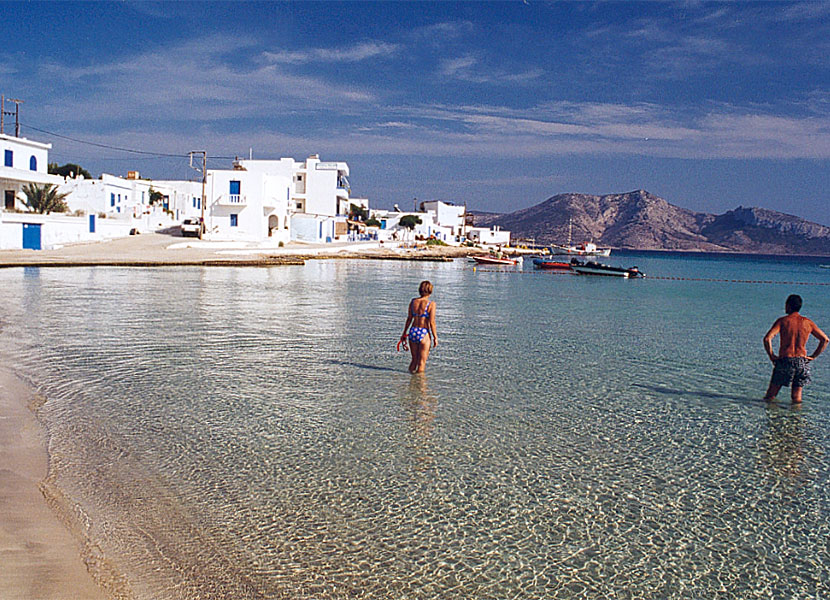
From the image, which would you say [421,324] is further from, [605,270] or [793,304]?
[605,270]

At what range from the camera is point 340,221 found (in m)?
87.3

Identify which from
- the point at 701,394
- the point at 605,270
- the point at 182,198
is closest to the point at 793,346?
the point at 701,394

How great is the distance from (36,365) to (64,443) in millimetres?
4893

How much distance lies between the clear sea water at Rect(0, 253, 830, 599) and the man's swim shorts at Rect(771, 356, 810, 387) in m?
0.49

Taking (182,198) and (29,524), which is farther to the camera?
(182,198)

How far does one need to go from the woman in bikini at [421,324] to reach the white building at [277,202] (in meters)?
50.6

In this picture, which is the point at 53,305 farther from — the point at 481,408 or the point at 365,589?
the point at 365,589

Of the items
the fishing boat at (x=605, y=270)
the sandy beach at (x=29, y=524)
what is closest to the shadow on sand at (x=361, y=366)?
the sandy beach at (x=29, y=524)

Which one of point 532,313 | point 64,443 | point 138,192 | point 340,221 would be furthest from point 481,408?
point 340,221

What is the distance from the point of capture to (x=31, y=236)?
41438 mm

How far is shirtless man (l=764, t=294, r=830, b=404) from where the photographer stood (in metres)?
10.1

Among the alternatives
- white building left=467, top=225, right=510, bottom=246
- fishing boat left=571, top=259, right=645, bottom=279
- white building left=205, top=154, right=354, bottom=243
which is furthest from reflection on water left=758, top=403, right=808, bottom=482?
white building left=467, top=225, right=510, bottom=246

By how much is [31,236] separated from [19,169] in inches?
230

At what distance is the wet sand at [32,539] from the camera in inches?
188
